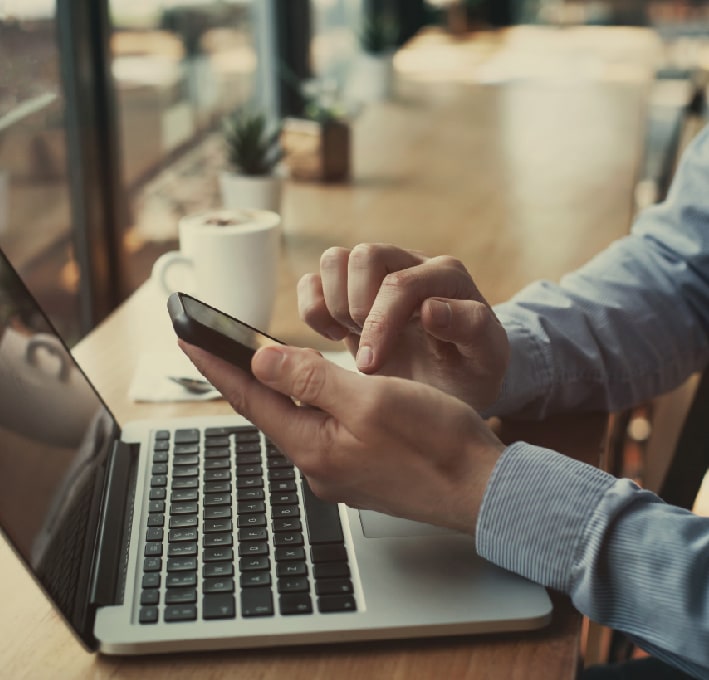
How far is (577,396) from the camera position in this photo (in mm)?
828

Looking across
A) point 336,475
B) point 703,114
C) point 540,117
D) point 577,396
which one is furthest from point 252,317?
point 703,114

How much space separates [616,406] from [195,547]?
0.43 metres

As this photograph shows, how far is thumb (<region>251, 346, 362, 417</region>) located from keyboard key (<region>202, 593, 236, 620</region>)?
12cm

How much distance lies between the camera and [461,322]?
28.0 inches

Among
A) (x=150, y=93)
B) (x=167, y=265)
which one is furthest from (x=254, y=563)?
(x=150, y=93)

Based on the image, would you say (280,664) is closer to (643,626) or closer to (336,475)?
(336,475)

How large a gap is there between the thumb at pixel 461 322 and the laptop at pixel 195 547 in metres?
0.14

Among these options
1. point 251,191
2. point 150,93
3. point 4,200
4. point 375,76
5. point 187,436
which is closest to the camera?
point 187,436

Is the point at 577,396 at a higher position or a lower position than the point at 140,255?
higher

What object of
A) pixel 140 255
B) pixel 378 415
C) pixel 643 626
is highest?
pixel 378 415

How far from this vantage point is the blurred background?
1566 mm

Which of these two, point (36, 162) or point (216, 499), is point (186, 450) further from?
point (36, 162)

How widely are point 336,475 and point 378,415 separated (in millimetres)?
44

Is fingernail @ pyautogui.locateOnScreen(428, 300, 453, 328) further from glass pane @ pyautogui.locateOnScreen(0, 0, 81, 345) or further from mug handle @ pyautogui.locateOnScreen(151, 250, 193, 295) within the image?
glass pane @ pyautogui.locateOnScreen(0, 0, 81, 345)
